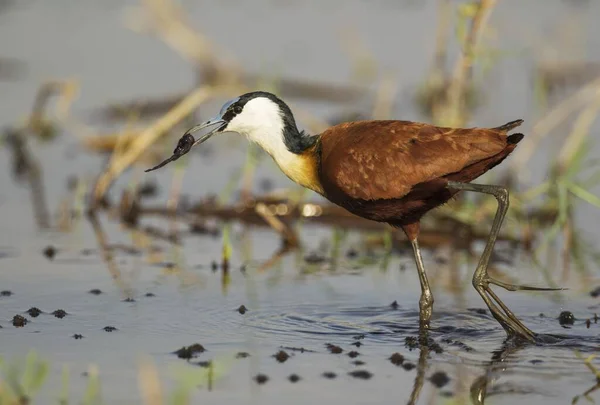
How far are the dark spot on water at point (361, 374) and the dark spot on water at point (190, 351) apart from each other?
0.85 metres

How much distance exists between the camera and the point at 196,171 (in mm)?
11805

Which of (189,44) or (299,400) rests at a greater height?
(189,44)

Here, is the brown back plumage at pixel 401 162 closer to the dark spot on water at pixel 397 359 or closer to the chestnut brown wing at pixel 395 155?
the chestnut brown wing at pixel 395 155

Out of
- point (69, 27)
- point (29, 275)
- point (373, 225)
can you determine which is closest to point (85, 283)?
point (29, 275)

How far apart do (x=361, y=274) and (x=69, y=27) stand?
9.03m

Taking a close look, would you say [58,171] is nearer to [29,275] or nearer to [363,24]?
[29,275]

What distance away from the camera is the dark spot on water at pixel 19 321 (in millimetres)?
7020

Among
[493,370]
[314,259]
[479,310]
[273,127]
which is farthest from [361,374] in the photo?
[314,259]

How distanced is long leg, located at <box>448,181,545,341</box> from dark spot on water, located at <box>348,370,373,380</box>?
46.9 inches

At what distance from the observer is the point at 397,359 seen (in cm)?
646

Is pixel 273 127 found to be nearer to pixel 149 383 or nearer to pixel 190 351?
pixel 190 351

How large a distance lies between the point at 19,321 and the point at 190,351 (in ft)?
3.82

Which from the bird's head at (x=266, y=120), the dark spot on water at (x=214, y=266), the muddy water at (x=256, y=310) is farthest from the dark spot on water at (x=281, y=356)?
the dark spot on water at (x=214, y=266)

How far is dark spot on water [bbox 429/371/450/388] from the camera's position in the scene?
607 cm
